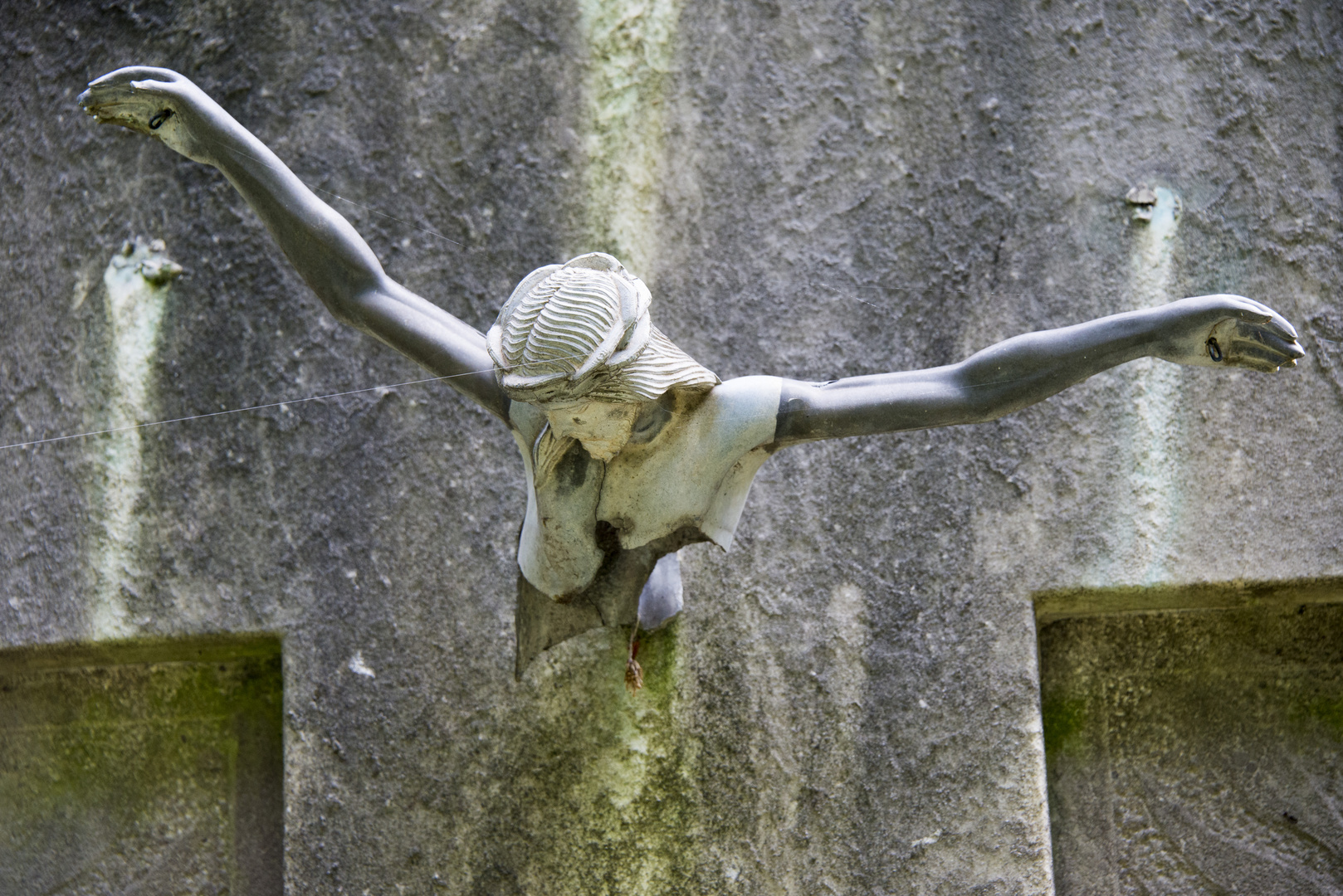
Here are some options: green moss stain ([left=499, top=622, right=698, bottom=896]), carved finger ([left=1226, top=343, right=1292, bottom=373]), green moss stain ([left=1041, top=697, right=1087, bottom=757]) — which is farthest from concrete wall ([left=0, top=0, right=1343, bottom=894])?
carved finger ([left=1226, top=343, right=1292, bottom=373])

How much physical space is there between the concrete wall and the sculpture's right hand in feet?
2.49

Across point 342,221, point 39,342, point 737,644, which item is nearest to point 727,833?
point 737,644

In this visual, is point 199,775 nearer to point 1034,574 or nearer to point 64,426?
point 64,426

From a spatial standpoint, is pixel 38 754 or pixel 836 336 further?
pixel 38 754

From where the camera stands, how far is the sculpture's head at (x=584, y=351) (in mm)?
1544

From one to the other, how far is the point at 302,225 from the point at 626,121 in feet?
3.14

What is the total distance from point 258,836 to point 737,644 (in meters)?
1.07

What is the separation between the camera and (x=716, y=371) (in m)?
2.46

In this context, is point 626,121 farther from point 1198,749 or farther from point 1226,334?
point 1198,749

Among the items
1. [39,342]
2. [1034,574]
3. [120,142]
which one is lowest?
[1034,574]

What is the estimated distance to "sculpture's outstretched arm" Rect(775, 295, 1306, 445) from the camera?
1636 mm

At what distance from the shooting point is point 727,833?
224 centimetres

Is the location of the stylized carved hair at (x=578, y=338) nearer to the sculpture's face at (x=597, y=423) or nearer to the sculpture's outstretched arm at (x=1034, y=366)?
the sculpture's face at (x=597, y=423)

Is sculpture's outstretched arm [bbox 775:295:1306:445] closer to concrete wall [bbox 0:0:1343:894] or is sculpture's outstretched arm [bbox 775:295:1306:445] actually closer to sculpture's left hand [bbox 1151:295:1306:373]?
sculpture's left hand [bbox 1151:295:1306:373]
